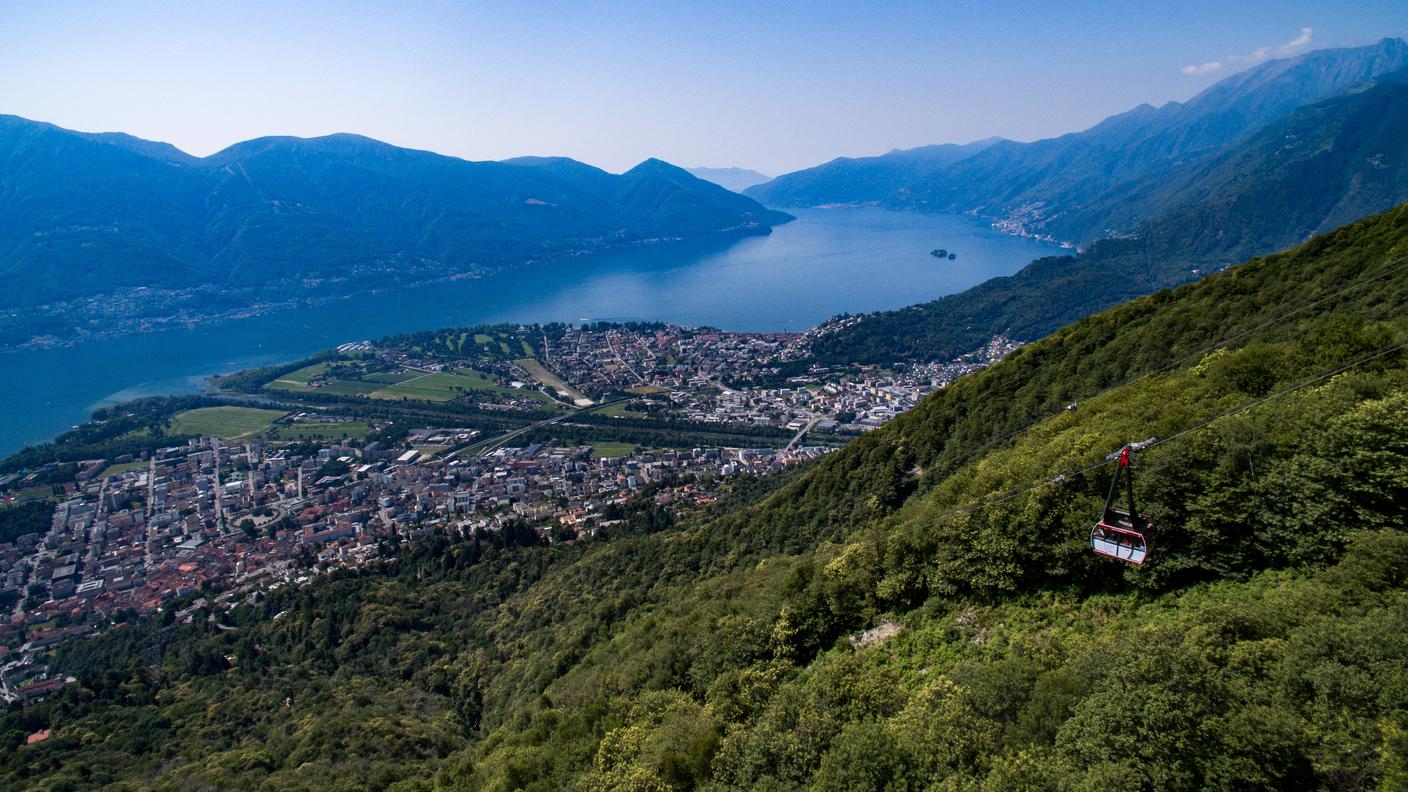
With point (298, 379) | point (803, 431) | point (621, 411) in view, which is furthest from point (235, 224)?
point (803, 431)

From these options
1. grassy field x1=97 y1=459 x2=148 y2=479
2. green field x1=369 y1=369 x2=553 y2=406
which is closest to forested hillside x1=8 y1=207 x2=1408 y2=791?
grassy field x1=97 y1=459 x2=148 y2=479

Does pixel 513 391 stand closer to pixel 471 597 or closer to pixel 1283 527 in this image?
pixel 471 597

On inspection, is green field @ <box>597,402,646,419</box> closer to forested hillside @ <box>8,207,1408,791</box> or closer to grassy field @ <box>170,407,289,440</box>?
forested hillside @ <box>8,207,1408,791</box>

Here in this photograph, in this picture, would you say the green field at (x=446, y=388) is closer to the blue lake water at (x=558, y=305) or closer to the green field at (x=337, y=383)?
the green field at (x=337, y=383)

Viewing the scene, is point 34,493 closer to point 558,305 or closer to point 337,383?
point 337,383

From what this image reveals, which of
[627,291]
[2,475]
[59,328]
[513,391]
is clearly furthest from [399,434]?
[59,328]
